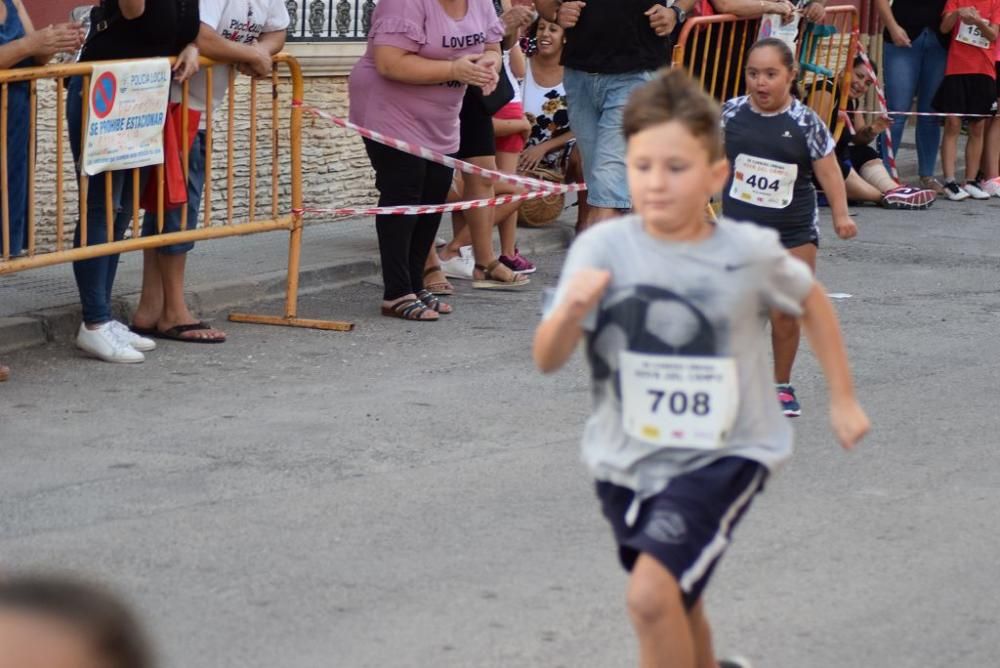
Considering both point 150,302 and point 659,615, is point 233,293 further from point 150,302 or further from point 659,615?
point 659,615

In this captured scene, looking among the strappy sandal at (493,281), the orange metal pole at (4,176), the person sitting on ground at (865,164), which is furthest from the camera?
the person sitting on ground at (865,164)

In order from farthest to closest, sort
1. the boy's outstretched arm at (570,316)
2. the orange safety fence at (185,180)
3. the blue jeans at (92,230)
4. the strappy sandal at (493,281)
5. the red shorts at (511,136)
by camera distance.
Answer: the red shorts at (511,136) < the strappy sandal at (493,281) < the blue jeans at (92,230) < the orange safety fence at (185,180) < the boy's outstretched arm at (570,316)

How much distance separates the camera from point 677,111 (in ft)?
11.3

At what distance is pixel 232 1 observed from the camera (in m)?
7.98

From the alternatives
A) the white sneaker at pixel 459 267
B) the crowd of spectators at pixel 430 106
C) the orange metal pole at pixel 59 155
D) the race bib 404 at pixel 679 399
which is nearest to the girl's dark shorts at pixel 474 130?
the crowd of spectators at pixel 430 106

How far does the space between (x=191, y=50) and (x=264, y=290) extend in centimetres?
175

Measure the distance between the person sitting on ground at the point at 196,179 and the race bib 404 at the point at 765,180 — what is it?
2.40 meters

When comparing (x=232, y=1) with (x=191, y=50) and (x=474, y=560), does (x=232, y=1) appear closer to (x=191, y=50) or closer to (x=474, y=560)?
(x=191, y=50)

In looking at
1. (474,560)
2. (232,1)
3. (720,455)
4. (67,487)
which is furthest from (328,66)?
(720,455)

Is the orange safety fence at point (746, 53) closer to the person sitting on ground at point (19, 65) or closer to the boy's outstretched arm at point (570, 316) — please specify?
the person sitting on ground at point (19, 65)

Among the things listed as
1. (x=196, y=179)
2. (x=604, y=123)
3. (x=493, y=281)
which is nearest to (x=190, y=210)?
(x=196, y=179)

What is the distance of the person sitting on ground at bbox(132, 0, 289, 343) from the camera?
7.85 meters

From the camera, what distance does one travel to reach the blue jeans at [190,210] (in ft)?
25.7

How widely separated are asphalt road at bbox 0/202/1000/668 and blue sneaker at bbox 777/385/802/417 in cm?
11
